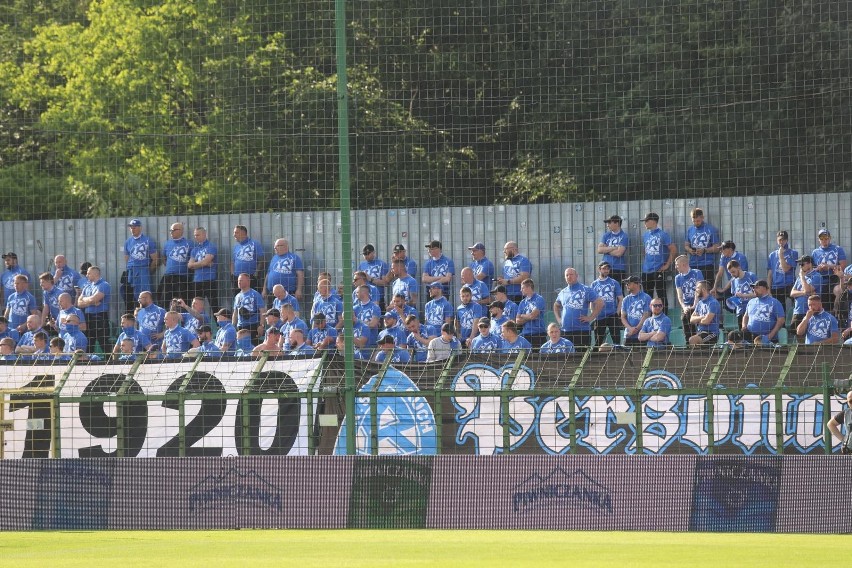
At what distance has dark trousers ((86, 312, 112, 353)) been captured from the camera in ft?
71.1

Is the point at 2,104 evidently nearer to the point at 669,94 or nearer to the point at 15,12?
the point at 15,12

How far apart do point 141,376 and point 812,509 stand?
8.02m

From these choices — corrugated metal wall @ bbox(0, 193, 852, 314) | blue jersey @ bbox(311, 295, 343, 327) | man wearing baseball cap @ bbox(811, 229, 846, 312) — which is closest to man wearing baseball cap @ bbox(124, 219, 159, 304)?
corrugated metal wall @ bbox(0, 193, 852, 314)

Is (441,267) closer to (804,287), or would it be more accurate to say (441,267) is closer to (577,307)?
(577,307)

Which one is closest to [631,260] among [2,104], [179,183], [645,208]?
[645,208]

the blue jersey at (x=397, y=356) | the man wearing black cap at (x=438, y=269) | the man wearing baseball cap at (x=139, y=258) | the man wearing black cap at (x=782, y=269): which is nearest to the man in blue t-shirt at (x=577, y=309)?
the man wearing black cap at (x=438, y=269)

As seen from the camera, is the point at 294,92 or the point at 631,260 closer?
the point at 631,260

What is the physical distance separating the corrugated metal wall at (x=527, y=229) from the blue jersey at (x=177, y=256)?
405mm

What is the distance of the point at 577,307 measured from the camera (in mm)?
19359

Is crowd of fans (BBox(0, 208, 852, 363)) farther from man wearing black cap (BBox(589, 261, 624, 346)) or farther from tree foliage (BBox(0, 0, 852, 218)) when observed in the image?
tree foliage (BBox(0, 0, 852, 218))

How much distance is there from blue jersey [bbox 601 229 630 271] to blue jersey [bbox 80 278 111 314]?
279 inches

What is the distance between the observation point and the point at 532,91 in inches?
1134

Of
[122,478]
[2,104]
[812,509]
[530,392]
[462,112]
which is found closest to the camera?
[812,509]

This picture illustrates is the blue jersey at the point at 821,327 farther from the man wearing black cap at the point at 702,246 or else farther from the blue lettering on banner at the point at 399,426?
the blue lettering on banner at the point at 399,426
